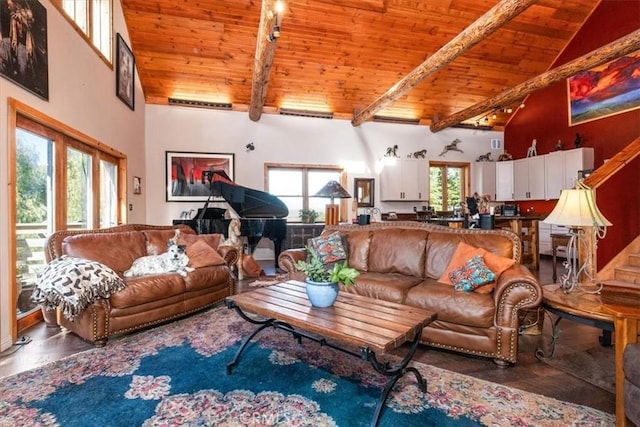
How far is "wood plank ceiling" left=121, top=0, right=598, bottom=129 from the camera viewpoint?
5.26 meters

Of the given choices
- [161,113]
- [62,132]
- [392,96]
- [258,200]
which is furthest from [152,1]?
[392,96]

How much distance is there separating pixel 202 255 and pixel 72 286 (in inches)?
47.8

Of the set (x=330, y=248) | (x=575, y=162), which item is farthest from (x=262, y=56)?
(x=575, y=162)

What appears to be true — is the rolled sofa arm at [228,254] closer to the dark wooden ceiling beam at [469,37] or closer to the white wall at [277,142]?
the white wall at [277,142]

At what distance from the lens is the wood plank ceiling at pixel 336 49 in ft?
17.3

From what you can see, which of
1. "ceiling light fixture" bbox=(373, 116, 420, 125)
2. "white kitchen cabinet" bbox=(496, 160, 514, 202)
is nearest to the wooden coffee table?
"ceiling light fixture" bbox=(373, 116, 420, 125)

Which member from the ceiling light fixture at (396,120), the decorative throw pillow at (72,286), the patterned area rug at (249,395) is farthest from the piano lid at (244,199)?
the ceiling light fixture at (396,120)

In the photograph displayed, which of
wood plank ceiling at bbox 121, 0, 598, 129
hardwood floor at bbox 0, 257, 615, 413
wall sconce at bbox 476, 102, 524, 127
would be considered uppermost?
wood plank ceiling at bbox 121, 0, 598, 129

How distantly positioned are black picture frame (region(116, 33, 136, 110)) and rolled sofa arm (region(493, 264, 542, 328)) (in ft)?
18.4

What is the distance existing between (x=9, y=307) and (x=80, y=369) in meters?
1.05

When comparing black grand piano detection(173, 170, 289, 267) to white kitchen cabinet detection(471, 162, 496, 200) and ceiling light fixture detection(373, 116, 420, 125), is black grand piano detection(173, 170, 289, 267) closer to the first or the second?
ceiling light fixture detection(373, 116, 420, 125)

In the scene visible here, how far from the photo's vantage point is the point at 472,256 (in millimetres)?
2789

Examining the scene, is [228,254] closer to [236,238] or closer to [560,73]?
[236,238]

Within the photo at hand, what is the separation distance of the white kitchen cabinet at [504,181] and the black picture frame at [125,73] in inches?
320
